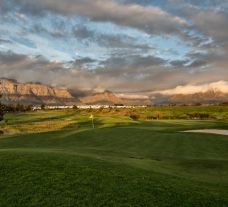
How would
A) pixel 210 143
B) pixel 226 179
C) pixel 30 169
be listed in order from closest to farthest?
1. pixel 30 169
2. pixel 226 179
3. pixel 210 143

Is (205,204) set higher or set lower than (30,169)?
lower

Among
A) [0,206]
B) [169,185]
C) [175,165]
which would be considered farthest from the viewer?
[175,165]

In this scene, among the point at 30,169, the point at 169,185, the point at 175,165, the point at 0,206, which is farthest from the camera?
the point at 175,165

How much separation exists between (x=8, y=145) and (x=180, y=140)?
19178 mm

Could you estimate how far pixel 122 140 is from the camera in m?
42.1

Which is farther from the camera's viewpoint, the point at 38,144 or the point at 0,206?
the point at 38,144

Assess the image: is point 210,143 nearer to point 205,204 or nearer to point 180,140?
point 180,140

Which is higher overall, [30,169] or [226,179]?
[30,169]

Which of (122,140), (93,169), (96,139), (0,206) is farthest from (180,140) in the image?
(0,206)

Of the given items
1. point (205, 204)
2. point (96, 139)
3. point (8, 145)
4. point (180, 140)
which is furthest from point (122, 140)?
point (205, 204)

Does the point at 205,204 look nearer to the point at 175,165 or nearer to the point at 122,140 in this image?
the point at 175,165

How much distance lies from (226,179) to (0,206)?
13237 millimetres

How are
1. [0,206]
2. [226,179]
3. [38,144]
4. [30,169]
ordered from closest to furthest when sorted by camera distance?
[0,206]
[30,169]
[226,179]
[38,144]

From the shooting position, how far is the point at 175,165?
2530 centimetres
